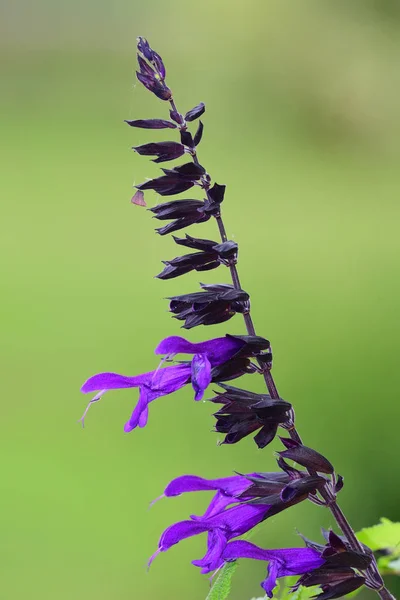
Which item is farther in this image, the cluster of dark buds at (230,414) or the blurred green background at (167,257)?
the blurred green background at (167,257)

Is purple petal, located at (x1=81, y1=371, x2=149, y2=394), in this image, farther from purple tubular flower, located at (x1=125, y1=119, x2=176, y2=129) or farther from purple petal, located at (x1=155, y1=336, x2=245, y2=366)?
purple tubular flower, located at (x1=125, y1=119, x2=176, y2=129)

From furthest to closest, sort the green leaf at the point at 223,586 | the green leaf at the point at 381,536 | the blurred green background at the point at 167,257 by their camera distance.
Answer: the blurred green background at the point at 167,257
the green leaf at the point at 381,536
the green leaf at the point at 223,586

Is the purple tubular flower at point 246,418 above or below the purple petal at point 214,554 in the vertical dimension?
above

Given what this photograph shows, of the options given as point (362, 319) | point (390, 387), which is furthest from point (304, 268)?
point (390, 387)

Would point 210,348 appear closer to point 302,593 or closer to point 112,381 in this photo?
point 112,381

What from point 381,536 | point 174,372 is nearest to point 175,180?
point 174,372

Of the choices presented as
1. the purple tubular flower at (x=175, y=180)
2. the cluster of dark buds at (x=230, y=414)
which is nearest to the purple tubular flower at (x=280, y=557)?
the cluster of dark buds at (x=230, y=414)

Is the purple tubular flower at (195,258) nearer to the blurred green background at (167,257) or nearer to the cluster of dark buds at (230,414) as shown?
the cluster of dark buds at (230,414)

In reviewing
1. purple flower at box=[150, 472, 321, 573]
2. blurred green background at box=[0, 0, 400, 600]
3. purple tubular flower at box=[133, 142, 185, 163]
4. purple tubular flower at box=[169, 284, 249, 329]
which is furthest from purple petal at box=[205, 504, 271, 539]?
blurred green background at box=[0, 0, 400, 600]
